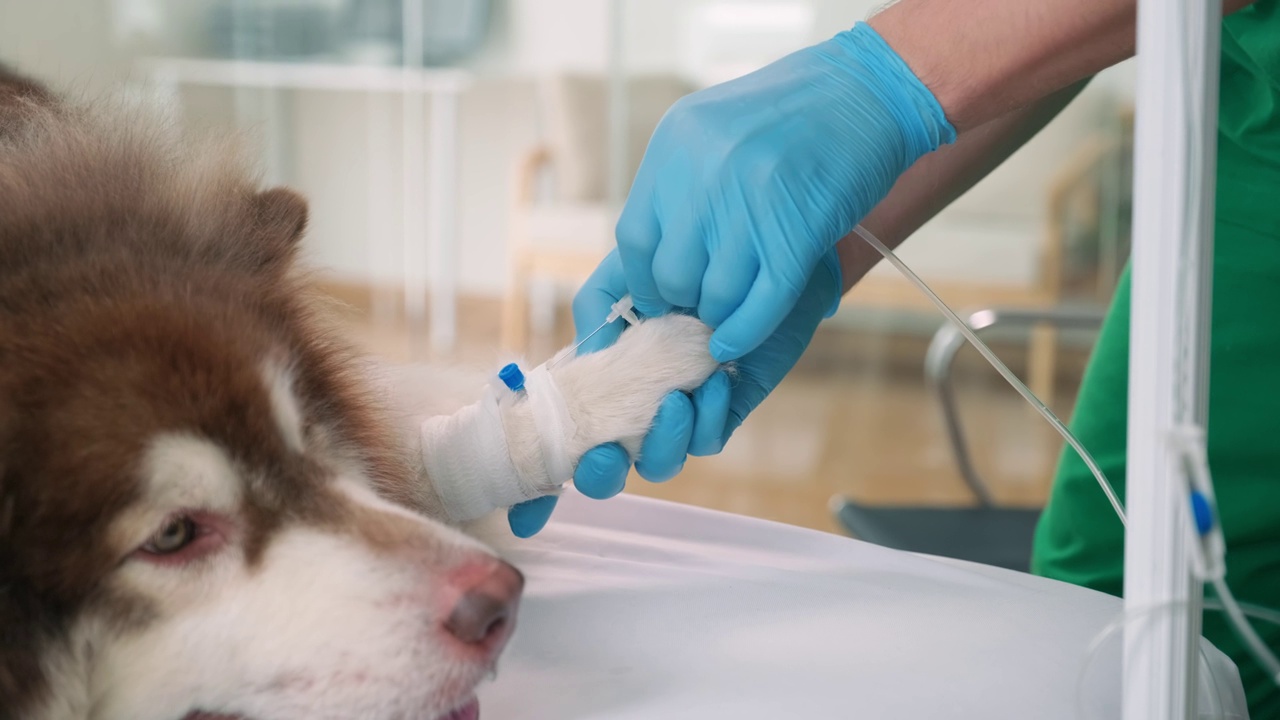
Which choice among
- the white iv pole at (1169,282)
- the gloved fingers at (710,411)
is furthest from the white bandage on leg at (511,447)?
the white iv pole at (1169,282)

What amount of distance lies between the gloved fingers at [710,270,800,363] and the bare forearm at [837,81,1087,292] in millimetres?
270

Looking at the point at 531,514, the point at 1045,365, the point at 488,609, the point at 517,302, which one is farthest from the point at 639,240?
the point at 517,302

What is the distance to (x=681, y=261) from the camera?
0.99m

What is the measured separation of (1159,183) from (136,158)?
2.98ft

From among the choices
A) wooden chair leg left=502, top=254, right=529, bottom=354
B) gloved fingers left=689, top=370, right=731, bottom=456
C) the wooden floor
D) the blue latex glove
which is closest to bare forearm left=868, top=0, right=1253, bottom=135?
the blue latex glove

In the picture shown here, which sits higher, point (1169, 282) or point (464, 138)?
point (1169, 282)

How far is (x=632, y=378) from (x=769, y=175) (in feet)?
0.75

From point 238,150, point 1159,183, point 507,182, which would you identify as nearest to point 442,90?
point 507,182

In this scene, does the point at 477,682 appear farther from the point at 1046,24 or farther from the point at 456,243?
the point at 456,243

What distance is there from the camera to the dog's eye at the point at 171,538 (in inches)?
31.5

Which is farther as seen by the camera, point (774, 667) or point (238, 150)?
point (238, 150)

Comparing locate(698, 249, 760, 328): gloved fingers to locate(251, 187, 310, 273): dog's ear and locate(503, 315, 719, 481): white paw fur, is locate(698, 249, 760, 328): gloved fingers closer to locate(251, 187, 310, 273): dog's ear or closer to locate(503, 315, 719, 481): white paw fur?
locate(503, 315, 719, 481): white paw fur

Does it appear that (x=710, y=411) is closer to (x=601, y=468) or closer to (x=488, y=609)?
(x=601, y=468)

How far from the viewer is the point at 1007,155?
4.44 ft
